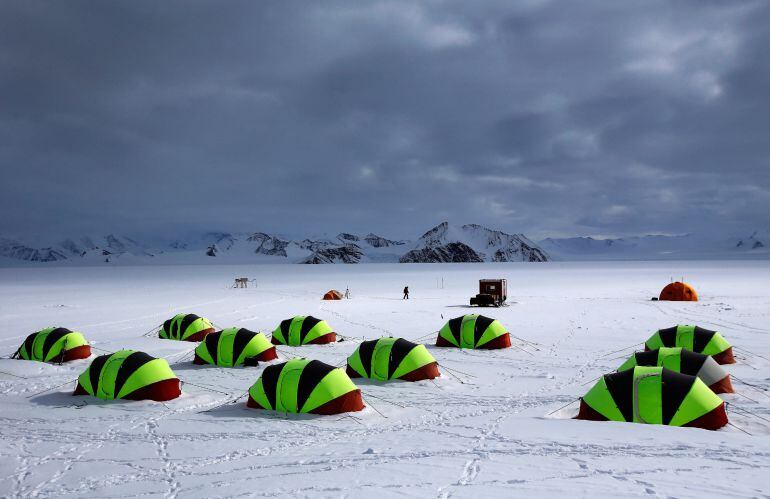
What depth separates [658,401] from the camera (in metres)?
10.6

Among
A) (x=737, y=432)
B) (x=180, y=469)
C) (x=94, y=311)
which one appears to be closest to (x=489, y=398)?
(x=737, y=432)

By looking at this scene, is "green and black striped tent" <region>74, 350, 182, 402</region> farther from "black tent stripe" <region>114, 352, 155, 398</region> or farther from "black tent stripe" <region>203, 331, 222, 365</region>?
"black tent stripe" <region>203, 331, 222, 365</region>

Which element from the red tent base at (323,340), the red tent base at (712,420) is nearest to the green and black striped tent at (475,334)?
the red tent base at (323,340)

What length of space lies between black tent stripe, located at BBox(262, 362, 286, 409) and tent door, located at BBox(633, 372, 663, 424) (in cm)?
778

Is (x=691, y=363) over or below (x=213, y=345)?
over

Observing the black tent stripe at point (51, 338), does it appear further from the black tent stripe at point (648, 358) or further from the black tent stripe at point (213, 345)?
the black tent stripe at point (648, 358)

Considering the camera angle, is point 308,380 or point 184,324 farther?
point 184,324

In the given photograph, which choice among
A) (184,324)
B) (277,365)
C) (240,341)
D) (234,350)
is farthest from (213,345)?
(277,365)

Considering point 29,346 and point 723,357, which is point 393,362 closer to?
point 723,357

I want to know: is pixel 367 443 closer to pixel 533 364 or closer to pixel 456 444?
pixel 456 444

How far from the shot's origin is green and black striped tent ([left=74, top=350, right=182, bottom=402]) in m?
13.2

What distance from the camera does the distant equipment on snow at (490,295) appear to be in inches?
1480

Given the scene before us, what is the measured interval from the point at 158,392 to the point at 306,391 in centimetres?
418

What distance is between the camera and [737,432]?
10.4 m
